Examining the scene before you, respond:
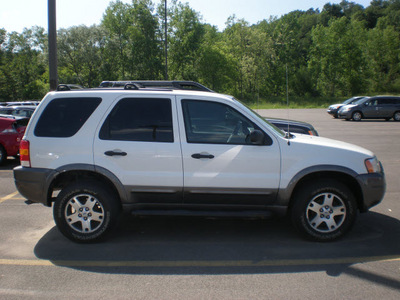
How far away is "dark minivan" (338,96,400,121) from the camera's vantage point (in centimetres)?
2686

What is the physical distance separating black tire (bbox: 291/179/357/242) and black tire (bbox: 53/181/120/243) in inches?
91.0

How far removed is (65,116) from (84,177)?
0.82 m

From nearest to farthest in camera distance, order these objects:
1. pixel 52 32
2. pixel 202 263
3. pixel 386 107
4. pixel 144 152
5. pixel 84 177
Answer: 1. pixel 202 263
2. pixel 144 152
3. pixel 84 177
4. pixel 52 32
5. pixel 386 107

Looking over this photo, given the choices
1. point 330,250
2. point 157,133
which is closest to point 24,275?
point 157,133

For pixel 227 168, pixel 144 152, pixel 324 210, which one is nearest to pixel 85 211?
pixel 144 152

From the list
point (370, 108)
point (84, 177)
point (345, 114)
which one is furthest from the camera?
point (345, 114)

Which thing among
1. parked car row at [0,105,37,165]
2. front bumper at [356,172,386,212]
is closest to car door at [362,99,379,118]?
parked car row at [0,105,37,165]

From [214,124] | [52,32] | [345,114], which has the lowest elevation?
[214,124]

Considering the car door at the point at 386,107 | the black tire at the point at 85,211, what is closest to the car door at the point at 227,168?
the black tire at the point at 85,211

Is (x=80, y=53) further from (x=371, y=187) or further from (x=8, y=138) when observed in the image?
(x=371, y=187)

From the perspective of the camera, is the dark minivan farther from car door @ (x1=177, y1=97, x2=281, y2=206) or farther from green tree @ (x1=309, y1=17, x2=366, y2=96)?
green tree @ (x1=309, y1=17, x2=366, y2=96)

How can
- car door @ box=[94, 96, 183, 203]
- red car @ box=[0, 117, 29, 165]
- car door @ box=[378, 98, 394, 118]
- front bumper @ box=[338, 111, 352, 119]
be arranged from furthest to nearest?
1. front bumper @ box=[338, 111, 352, 119]
2. car door @ box=[378, 98, 394, 118]
3. red car @ box=[0, 117, 29, 165]
4. car door @ box=[94, 96, 183, 203]

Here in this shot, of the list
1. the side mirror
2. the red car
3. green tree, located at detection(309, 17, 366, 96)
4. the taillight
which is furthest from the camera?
green tree, located at detection(309, 17, 366, 96)

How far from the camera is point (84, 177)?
496cm
